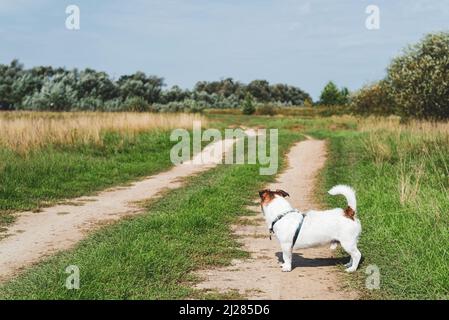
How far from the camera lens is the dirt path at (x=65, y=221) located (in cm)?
740

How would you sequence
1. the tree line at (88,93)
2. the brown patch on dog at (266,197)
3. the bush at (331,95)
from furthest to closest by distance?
the bush at (331,95) → the tree line at (88,93) → the brown patch on dog at (266,197)

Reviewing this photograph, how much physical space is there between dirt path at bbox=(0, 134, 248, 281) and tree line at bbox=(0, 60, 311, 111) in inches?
950

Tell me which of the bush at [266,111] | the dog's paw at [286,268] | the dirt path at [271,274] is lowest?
the dirt path at [271,274]

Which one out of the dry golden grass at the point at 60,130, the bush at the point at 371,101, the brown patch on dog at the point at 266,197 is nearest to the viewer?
the brown patch on dog at the point at 266,197

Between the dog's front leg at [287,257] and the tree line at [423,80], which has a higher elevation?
the tree line at [423,80]

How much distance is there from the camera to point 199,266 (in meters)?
6.69

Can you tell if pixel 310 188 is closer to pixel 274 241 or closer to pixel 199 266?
pixel 274 241

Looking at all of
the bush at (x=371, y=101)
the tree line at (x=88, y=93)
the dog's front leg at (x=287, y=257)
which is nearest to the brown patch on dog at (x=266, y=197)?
the dog's front leg at (x=287, y=257)

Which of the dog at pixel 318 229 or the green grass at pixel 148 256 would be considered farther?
the dog at pixel 318 229

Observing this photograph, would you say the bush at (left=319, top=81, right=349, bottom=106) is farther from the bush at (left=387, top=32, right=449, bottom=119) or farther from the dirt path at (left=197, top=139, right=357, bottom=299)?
the dirt path at (left=197, top=139, right=357, bottom=299)

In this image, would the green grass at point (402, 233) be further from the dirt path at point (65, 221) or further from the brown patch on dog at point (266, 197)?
the dirt path at point (65, 221)

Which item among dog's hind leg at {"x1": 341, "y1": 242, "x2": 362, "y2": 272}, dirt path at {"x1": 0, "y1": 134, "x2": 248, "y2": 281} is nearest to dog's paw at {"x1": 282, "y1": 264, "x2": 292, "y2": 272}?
dog's hind leg at {"x1": 341, "y1": 242, "x2": 362, "y2": 272}

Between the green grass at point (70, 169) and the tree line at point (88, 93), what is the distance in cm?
1779

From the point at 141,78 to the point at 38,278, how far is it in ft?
190
